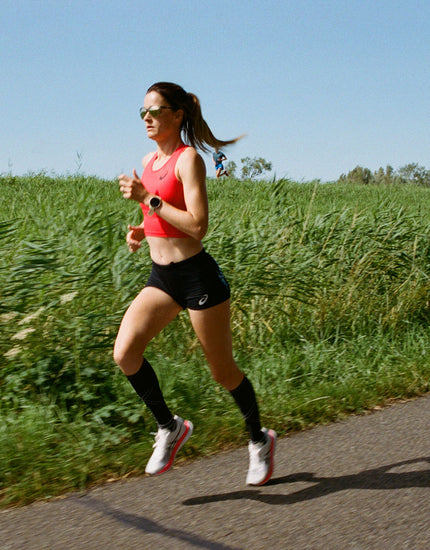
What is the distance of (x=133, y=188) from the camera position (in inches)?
120

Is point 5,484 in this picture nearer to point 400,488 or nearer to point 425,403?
point 400,488

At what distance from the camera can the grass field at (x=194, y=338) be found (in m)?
3.75

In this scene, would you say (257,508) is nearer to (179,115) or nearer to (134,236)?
(134,236)

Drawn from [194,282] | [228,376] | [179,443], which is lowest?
[179,443]

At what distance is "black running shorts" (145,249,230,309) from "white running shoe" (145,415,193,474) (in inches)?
26.7

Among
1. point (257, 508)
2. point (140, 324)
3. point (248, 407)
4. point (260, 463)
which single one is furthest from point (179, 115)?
point (257, 508)

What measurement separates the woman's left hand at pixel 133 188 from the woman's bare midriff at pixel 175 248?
270 millimetres

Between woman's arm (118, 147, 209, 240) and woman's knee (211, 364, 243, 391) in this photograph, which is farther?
woman's knee (211, 364, 243, 391)

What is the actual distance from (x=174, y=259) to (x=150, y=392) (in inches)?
27.2

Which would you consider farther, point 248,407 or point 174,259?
point 248,407

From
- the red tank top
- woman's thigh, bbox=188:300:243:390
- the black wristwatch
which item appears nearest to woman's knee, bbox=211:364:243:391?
woman's thigh, bbox=188:300:243:390

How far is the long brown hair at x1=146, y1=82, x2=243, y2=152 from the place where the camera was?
3.30 meters

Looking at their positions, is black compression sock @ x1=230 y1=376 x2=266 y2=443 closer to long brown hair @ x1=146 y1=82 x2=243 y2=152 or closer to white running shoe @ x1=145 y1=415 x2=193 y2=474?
white running shoe @ x1=145 y1=415 x2=193 y2=474

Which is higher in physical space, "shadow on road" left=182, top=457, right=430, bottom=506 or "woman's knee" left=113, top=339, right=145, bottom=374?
"woman's knee" left=113, top=339, right=145, bottom=374
